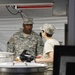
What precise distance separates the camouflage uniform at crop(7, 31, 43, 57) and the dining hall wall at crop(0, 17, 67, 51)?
79cm

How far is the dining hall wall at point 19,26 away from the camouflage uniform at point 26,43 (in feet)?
2.58

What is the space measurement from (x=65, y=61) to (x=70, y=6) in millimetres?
206

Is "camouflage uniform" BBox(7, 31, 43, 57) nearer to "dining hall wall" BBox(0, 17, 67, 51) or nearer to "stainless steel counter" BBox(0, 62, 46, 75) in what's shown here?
"dining hall wall" BBox(0, 17, 67, 51)

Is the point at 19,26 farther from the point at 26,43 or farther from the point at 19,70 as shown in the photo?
the point at 19,70

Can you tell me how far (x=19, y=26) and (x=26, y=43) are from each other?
1.01 meters

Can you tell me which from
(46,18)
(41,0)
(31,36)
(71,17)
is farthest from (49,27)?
(71,17)

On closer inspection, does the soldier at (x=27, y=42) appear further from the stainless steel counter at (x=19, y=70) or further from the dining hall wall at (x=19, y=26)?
the stainless steel counter at (x=19, y=70)

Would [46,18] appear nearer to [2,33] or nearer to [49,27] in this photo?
[2,33]

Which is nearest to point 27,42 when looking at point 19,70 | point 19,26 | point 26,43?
point 26,43

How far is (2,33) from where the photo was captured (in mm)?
4023

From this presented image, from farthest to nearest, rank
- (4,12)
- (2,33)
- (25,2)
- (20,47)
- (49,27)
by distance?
(2,33), (4,12), (20,47), (49,27), (25,2)

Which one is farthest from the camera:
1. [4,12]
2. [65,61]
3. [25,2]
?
[4,12]

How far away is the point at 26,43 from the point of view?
2941 mm

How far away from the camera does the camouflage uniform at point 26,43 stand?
2.94 m
